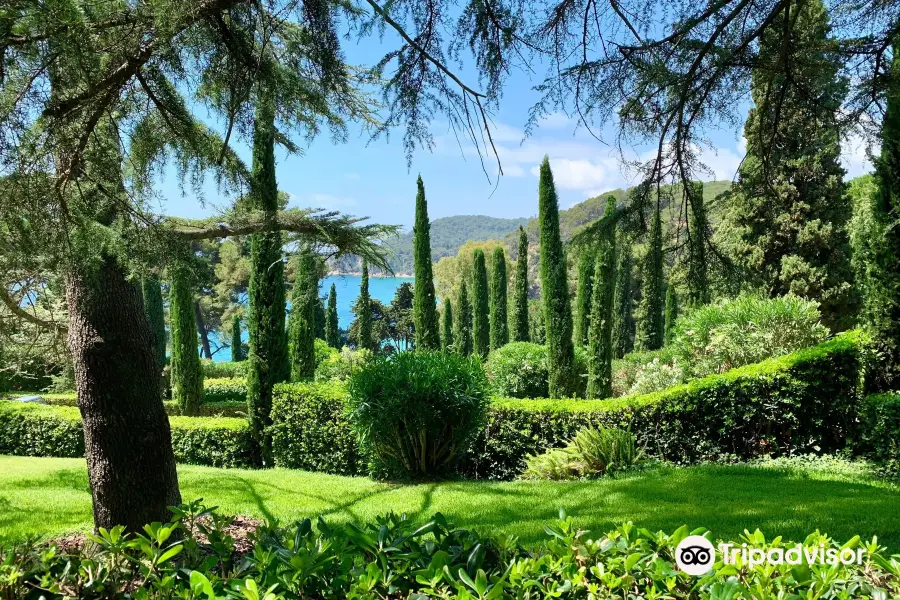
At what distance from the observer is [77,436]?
10492mm

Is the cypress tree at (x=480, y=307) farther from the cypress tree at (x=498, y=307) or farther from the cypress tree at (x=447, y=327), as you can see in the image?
the cypress tree at (x=447, y=327)

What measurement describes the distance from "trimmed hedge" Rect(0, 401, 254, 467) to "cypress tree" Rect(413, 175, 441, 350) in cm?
914

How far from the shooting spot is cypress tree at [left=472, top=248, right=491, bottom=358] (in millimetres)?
27734

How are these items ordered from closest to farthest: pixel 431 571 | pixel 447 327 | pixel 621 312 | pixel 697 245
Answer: pixel 431 571
pixel 697 245
pixel 621 312
pixel 447 327

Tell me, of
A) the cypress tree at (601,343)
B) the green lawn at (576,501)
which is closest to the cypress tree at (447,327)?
the cypress tree at (601,343)

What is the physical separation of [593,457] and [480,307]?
21835mm

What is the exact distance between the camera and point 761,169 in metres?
3.80

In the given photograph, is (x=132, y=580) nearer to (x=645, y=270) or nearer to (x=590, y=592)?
(x=590, y=592)

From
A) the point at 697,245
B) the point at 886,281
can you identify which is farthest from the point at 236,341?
the point at 697,245

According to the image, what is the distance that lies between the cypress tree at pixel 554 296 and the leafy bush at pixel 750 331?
144 inches

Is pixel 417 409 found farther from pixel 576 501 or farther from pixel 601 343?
pixel 601 343

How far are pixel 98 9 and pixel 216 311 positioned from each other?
34.2 m

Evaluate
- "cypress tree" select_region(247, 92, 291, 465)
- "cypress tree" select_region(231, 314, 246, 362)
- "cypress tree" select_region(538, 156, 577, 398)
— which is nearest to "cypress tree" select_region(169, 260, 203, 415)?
"cypress tree" select_region(247, 92, 291, 465)

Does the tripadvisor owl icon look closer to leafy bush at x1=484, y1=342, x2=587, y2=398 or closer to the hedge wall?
the hedge wall
